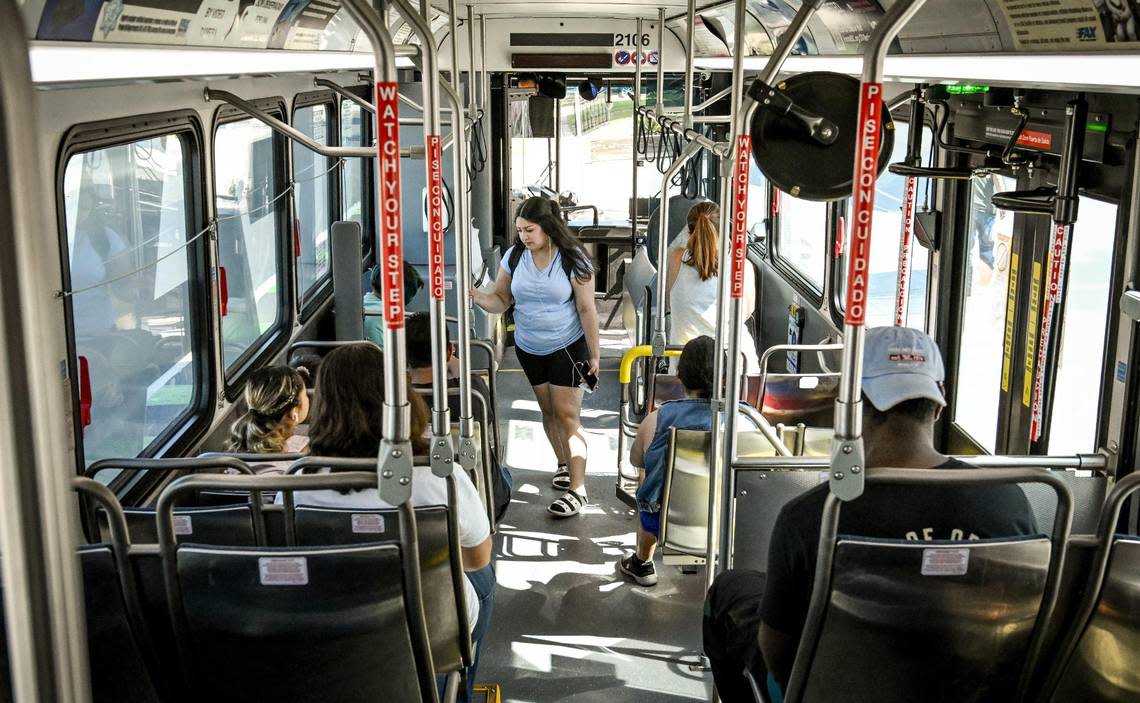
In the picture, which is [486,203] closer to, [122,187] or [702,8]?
[702,8]

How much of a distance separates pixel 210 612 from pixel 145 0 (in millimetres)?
1673

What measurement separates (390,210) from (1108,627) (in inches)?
64.0

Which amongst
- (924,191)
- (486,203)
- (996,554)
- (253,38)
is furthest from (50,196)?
(486,203)

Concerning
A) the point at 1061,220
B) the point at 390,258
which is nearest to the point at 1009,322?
the point at 1061,220

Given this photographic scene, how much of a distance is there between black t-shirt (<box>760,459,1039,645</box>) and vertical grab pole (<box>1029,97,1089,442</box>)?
158 centimetres

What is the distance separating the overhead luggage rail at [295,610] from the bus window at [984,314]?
3045 millimetres

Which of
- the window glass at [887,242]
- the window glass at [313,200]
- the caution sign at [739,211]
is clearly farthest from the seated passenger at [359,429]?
the window glass at [313,200]

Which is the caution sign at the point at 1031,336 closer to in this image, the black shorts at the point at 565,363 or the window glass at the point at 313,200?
the black shorts at the point at 565,363

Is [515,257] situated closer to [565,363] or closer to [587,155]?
[565,363]

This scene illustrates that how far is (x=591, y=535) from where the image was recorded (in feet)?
18.7

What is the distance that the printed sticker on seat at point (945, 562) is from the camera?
2.07 metres

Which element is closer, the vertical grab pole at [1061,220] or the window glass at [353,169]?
the vertical grab pole at [1061,220]

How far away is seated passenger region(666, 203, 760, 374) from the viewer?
598 cm

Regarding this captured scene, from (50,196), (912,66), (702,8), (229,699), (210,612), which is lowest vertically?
(229,699)
